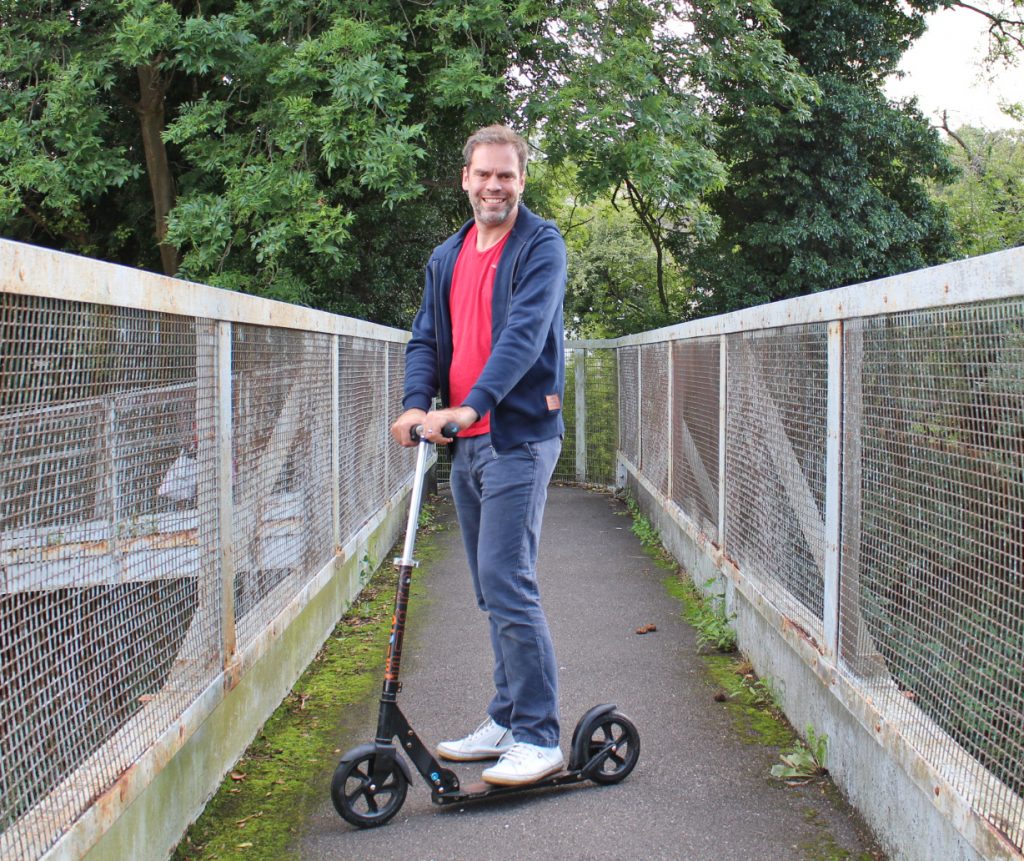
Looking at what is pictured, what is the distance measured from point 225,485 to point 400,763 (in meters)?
1.15

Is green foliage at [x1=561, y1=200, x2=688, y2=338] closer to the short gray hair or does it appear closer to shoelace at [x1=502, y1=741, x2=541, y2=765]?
the short gray hair

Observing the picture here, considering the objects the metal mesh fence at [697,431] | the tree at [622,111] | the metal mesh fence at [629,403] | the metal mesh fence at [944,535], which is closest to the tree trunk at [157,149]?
the tree at [622,111]

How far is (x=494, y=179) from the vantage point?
3.99m

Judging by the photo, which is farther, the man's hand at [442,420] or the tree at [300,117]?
the tree at [300,117]

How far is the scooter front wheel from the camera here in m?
3.62

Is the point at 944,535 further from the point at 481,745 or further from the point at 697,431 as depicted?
the point at 697,431

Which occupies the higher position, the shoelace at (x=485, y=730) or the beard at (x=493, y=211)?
the beard at (x=493, y=211)

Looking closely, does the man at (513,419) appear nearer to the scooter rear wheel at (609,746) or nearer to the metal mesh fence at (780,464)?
the scooter rear wheel at (609,746)

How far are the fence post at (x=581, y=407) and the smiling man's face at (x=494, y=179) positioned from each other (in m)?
11.1

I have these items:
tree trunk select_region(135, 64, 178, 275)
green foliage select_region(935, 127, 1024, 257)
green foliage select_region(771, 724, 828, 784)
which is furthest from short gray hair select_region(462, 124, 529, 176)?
green foliage select_region(935, 127, 1024, 257)

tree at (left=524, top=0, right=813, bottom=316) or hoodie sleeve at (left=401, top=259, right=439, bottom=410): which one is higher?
tree at (left=524, top=0, right=813, bottom=316)

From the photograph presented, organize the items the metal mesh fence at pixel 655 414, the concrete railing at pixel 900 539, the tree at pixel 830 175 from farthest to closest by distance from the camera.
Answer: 1. the tree at pixel 830 175
2. the metal mesh fence at pixel 655 414
3. the concrete railing at pixel 900 539

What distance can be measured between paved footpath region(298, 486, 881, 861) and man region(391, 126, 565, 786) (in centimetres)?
24

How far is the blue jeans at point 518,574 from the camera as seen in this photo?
3.93m
